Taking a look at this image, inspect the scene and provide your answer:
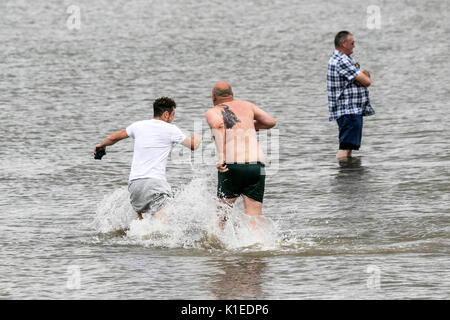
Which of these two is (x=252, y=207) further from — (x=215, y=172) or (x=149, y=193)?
(x=215, y=172)

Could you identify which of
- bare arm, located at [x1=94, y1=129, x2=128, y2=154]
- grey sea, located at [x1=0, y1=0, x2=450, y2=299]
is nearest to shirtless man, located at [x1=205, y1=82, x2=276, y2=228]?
grey sea, located at [x1=0, y1=0, x2=450, y2=299]

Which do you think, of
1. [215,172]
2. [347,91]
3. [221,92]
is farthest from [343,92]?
[221,92]

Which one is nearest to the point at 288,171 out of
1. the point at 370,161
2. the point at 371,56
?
the point at 370,161

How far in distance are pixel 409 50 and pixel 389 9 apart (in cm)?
912

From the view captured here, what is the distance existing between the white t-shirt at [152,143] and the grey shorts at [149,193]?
7 centimetres

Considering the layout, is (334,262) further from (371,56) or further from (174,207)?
(371,56)

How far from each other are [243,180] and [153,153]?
106 cm

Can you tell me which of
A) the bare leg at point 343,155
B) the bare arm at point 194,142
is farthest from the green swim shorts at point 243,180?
the bare leg at point 343,155

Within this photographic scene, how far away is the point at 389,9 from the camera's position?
3622 cm

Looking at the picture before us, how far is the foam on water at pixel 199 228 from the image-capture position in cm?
991

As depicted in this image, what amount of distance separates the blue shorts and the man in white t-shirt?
4.38 metres

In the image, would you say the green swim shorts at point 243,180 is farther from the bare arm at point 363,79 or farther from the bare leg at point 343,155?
the bare leg at point 343,155

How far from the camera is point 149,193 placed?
10.3 meters

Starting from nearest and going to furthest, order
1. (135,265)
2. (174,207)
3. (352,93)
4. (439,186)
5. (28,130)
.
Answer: (135,265) < (174,207) < (439,186) < (352,93) < (28,130)
